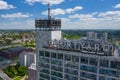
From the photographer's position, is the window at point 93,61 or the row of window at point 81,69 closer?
the row of window at point 81,69

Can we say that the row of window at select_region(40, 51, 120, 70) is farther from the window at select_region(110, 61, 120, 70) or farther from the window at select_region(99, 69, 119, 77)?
the window at select_region(99, 69, 119, 77)

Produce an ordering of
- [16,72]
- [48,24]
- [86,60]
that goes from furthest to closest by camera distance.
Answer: [16,72], [48,24], [86,60]

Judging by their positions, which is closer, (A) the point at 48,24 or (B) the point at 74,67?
(B) the point at 74,67

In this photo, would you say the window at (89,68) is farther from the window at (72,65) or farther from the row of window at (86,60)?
the window at (72,65)

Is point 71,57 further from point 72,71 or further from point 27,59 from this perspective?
point 27,59

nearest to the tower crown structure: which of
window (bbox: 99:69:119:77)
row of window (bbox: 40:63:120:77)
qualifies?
row of window (bbox: 40:63:120:77)

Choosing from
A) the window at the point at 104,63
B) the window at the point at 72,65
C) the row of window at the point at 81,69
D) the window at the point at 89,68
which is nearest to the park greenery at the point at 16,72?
the row of window at the point at 81,69

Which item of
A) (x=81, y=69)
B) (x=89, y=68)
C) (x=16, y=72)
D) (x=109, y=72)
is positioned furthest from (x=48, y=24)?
(x=16, y=72)

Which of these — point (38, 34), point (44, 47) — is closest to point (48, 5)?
point (38, 34)
